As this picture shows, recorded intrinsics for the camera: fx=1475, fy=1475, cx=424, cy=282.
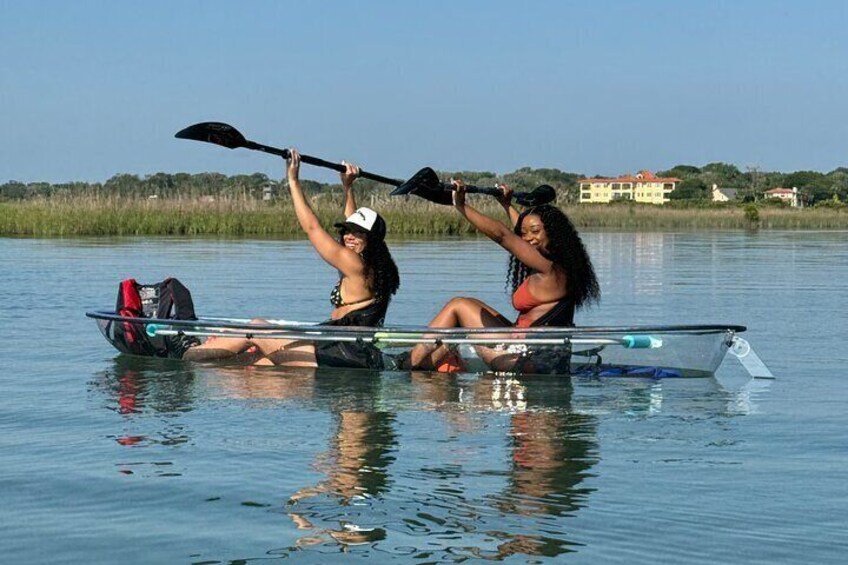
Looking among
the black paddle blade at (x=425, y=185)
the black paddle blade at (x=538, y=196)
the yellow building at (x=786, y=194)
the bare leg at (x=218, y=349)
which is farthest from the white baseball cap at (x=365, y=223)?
the yellow building at (x=786, y=194)

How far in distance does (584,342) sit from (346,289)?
5.58 feet

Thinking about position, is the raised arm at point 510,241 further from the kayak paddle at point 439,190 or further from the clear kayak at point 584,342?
the kayak paddle at point 439,190

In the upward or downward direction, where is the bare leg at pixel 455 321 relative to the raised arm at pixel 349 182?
downward

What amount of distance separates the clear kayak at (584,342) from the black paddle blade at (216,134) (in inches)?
56.6

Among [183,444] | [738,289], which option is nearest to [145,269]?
[738,289]

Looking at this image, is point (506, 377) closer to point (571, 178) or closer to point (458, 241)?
point (458, 241)

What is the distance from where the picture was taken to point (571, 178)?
133125mm

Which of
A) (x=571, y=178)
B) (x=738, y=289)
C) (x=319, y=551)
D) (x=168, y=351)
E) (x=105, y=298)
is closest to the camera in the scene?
(x=319, y=551)

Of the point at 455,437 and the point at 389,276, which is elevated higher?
the point at 389,276

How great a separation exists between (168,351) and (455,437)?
3612 mm

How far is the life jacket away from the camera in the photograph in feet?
34.9

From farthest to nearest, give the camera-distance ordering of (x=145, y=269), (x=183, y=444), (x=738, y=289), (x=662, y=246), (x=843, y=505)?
(x=662, y=246) → (x=145, y=269) → (x=738, y=289) → (x=183, y=444) → (x=843, y=505)

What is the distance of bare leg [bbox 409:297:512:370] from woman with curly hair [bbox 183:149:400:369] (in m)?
0.27

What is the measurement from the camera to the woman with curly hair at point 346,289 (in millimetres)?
9742
